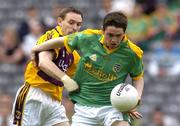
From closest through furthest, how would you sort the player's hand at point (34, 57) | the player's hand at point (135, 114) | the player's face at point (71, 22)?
the player's hand at point (135, 114)
the player's hand at point (34, 57)
the player's face at point (71, 22)

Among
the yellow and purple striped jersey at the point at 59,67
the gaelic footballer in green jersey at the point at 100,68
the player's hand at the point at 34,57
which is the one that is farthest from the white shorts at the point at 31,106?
the gaelic footballer in green jersey at the point at 100,68

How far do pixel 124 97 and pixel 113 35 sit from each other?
0.67 m

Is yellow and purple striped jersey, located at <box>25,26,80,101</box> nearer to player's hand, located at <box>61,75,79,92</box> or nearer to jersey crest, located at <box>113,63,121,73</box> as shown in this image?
player's hand, located at <box>61,75,79,92</box>

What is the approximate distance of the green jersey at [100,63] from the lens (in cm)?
933

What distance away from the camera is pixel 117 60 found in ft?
30.6

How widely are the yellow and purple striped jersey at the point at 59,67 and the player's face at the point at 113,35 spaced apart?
93cm

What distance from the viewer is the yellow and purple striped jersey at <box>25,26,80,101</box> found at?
9.98m

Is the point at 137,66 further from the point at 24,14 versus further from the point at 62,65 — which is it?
the point at 24,14

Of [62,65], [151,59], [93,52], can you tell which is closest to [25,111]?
[62,65]

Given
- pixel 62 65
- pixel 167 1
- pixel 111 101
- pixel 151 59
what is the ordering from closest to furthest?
pixel 111 101 < pixel 62 65 < pixel 151 59 < pixel 167 1

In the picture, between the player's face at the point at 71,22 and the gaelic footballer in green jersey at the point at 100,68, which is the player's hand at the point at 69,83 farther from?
the player's face at the point at 71,22

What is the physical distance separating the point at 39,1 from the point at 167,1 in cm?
304

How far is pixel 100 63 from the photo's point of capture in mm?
9344

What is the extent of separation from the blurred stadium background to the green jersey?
5.34 meters
